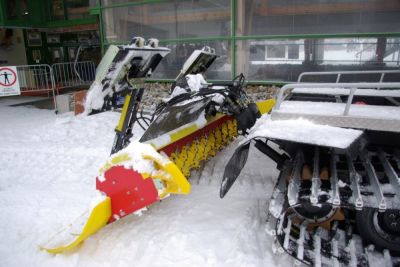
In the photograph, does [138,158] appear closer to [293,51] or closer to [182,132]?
[182,132]

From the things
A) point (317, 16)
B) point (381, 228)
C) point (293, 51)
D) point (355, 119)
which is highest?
point (317, 16)

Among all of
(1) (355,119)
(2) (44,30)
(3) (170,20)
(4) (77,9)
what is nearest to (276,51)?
(3) (170,20)

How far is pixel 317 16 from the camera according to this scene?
24.5ft

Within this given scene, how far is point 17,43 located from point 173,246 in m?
13.2

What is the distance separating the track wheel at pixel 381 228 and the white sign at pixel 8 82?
8.15 meters

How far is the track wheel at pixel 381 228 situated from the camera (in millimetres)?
2686

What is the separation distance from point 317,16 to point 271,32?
1018 millimetres

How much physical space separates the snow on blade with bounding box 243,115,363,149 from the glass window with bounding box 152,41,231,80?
5.80 m

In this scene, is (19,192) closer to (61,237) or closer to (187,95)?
(61,237)

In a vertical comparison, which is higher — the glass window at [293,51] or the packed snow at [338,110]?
the glass window at [293,51]

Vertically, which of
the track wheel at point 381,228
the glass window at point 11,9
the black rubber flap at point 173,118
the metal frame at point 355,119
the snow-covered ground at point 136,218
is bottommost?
the snow-covered ground at point 136,218

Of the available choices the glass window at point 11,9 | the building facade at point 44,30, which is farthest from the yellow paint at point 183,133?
the glass window at point 11,9

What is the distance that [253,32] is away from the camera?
802 centimetres

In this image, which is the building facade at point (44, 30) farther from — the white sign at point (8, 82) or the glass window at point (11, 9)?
the white sign at point (8, 82)
